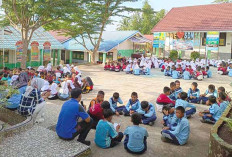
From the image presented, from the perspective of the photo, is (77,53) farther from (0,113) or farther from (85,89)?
(0,113)

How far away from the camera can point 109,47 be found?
79.5 ft

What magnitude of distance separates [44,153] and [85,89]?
5.92 meters

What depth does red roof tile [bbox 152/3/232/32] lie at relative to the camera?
24.0 meters

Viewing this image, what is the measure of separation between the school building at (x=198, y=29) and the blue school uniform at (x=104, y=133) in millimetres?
21346

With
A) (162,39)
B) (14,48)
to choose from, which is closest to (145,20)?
(162,39)

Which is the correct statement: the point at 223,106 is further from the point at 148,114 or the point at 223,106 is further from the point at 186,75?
the point at 186,75

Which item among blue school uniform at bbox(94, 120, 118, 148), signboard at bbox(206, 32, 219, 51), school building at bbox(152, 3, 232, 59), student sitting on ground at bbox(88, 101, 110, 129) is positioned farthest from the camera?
school building at bbox(152, 3, 232, 59)

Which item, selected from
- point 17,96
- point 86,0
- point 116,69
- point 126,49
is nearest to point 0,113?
point 17,96

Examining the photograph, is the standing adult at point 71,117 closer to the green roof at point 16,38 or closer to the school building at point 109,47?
the green roof at point 16,38

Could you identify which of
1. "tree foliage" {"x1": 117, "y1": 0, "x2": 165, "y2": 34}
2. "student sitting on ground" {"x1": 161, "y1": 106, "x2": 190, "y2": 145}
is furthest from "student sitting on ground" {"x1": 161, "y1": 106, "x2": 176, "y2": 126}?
"tree foliage" {"x1": 117, "y1": 0, "x2": 165, "y2": 34}

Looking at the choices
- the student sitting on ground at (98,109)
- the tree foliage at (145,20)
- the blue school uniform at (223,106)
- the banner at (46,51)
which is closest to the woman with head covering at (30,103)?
the student sitting on ground at (98,109)

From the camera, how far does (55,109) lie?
7.11 meters

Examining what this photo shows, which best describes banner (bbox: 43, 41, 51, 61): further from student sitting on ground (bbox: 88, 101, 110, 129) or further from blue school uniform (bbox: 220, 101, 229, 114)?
blue school uniform (bbox: 220, 101, 229, 114)

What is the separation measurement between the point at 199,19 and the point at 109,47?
10759 mm
